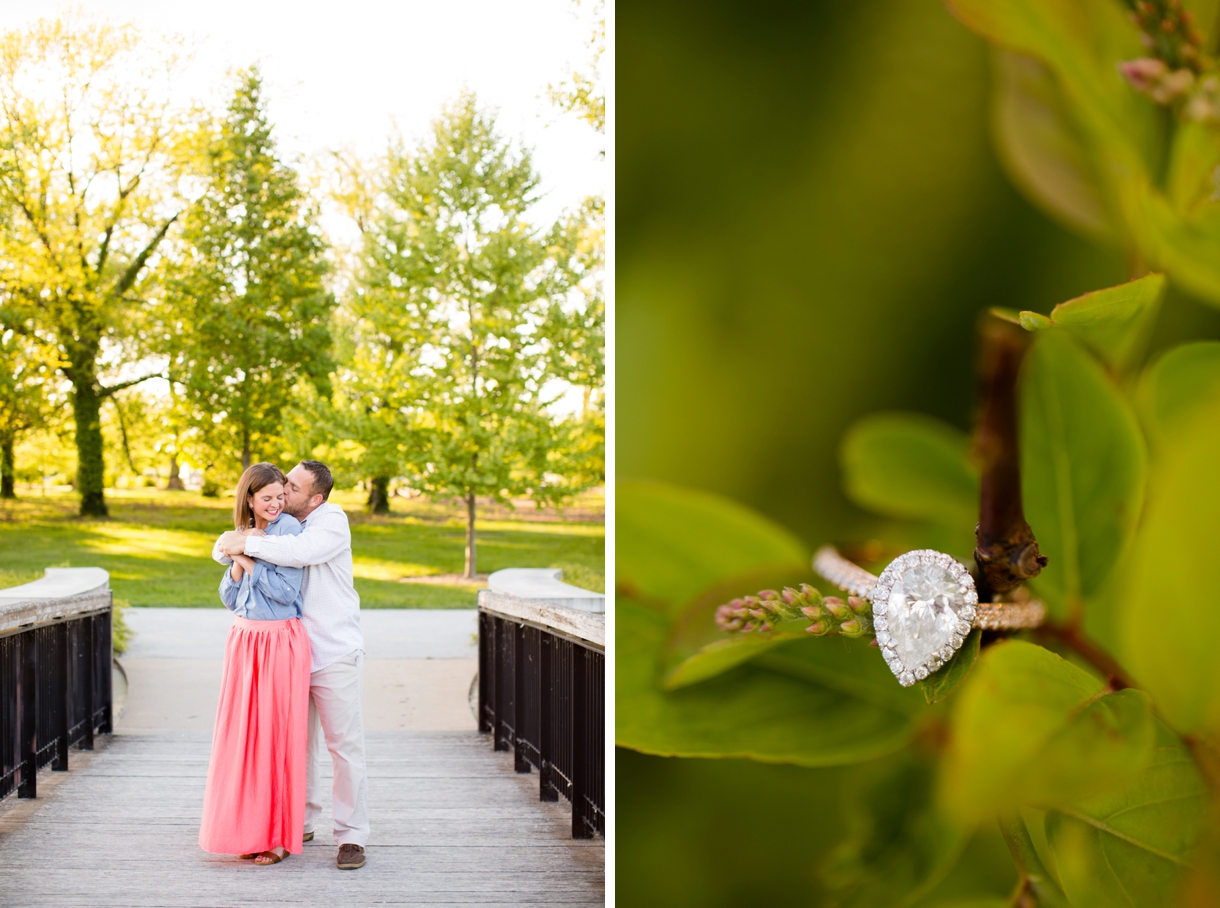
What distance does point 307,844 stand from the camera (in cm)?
180

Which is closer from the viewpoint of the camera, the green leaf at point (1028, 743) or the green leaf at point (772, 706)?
the green leaf at point (1028, 743)

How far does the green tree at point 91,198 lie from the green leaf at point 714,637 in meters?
2.71

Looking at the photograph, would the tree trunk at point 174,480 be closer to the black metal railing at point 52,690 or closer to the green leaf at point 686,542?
the black metal railing at point 52,690

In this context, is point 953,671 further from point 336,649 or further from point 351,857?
point 351,857

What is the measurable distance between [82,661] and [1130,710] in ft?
8.71

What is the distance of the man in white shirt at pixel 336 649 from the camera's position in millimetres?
1725

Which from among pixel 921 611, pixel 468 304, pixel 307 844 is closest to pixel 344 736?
pixel 307 844

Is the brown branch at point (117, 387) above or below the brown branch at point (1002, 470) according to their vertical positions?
above

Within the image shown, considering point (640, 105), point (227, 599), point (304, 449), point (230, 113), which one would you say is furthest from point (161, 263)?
point (640, 105)

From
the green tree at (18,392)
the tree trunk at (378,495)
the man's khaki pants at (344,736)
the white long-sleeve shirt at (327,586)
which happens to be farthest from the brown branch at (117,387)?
the man's khaki pants at (344,736)

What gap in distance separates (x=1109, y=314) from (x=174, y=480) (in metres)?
2.94

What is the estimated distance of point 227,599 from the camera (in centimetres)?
171

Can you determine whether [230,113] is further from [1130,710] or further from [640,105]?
[1130,710]

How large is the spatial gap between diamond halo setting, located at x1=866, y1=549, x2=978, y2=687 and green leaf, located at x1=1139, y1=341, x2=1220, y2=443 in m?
0.08
